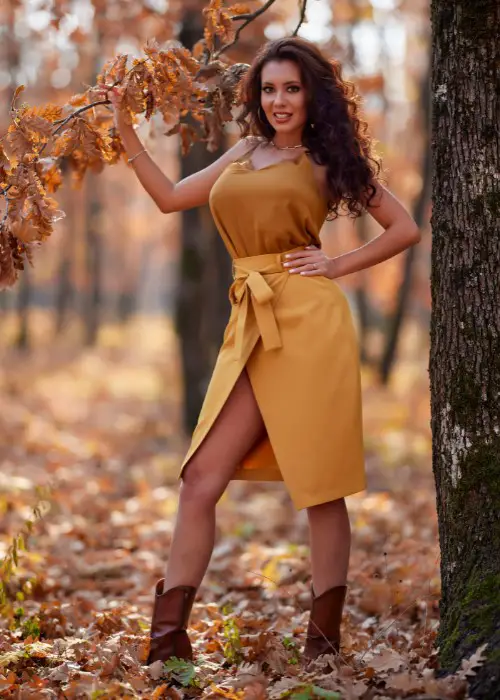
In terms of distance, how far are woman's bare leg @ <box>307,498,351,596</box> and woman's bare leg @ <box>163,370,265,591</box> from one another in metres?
0.41

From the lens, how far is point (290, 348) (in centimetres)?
356

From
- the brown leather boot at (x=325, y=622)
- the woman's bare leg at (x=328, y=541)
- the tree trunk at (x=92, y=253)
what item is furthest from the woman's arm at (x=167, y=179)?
the tree trunk at (x=92, y=253)

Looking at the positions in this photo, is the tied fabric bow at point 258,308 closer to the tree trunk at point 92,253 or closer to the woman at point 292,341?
the woman at point 292,341

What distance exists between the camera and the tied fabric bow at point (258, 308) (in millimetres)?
3551

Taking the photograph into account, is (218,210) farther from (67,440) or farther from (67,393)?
(67,393)

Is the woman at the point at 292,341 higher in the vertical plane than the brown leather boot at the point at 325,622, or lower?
higher

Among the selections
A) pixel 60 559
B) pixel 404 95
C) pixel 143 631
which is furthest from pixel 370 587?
pixel 404 95

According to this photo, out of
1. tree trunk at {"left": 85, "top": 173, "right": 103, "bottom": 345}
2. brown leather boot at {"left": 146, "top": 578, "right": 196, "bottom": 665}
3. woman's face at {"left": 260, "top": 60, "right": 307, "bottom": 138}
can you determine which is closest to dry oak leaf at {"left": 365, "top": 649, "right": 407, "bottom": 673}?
brown leather boot at {"left": 146, "top": 578, "right": 196, "bottom": 665}

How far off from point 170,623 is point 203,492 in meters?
0.53

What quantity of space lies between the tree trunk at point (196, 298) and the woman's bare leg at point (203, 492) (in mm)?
6608

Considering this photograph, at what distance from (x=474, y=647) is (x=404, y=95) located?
21.6 metres

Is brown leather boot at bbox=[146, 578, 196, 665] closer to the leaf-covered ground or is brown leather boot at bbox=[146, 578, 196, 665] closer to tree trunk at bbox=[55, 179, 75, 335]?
the leaf-covered ground

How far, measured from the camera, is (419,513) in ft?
23.6

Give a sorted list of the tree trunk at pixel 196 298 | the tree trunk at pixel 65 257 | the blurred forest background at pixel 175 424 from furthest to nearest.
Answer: the tree trunk at pixel 65 257 → the tree trunk at pixel 196 298 → the blurred forest background at pixel 175 424
